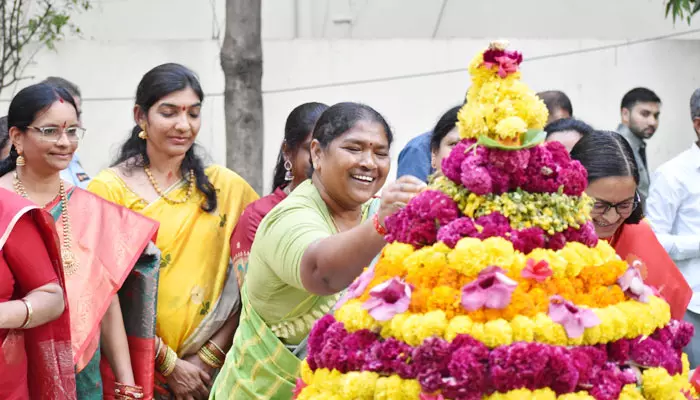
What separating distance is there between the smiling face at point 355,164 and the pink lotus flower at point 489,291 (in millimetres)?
1221

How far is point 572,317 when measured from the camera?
101 inches

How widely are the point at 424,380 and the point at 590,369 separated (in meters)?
0.38

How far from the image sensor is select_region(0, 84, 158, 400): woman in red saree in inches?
185

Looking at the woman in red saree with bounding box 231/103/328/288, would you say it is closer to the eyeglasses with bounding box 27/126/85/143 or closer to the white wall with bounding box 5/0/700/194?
the eyeglasses with bounding box 27/126/85/143

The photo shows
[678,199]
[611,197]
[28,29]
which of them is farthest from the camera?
[28,29]

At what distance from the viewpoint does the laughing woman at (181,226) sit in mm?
5051

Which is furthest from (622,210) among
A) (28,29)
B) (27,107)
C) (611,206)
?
(28,29)

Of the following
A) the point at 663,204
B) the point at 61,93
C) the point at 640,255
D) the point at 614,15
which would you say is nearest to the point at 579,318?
the point at 640,255

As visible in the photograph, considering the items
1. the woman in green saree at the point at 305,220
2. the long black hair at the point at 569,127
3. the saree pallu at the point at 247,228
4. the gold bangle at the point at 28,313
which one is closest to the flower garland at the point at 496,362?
the woman in green saree at the point at 305,220

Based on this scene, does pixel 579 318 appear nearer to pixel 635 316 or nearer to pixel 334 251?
pixel 635 316

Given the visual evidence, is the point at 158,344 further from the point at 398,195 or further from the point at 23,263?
the point at 398,195

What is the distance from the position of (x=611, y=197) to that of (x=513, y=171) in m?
1.12

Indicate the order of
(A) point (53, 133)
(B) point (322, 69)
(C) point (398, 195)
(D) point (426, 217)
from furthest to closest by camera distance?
(B) point (322, 69), (A) point (53, 133), (C) point (398, 195), (D) point (426, 217)

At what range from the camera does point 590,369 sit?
8.44ft
